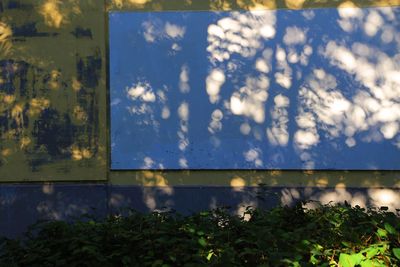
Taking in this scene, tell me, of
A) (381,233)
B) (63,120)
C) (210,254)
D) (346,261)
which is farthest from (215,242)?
(63,120)

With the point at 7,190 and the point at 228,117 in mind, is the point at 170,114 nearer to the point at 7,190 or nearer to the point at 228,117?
the point at 228,117

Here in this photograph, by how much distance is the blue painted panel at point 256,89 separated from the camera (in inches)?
310

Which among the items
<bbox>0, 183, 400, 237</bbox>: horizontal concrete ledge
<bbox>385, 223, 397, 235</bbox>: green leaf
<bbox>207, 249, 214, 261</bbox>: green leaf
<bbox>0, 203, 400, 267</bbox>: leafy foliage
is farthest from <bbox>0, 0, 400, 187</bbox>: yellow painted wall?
<bbox>385, 223, 397, 235</bbox>: green leaf

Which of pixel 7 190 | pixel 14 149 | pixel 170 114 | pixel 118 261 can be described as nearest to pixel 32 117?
pixel 14 149

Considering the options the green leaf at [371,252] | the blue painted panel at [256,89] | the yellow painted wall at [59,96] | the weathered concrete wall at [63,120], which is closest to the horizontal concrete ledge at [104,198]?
the weathered concrete wall at [63,120]

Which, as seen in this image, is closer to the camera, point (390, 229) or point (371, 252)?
point (371, 252)

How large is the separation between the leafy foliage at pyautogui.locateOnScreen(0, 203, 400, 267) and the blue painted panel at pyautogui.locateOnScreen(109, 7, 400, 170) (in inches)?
141

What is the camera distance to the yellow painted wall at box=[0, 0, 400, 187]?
8.05 meters

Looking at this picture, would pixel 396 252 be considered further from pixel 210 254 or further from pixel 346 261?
pixel 210 254

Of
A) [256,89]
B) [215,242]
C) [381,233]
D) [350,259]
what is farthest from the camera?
[256,89]

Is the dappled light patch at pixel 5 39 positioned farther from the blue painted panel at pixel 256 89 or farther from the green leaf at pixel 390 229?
the green leaf at pixel 390 229

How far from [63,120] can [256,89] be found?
8.66 ft

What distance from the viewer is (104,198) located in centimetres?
802

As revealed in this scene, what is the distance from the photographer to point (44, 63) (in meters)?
8.08
